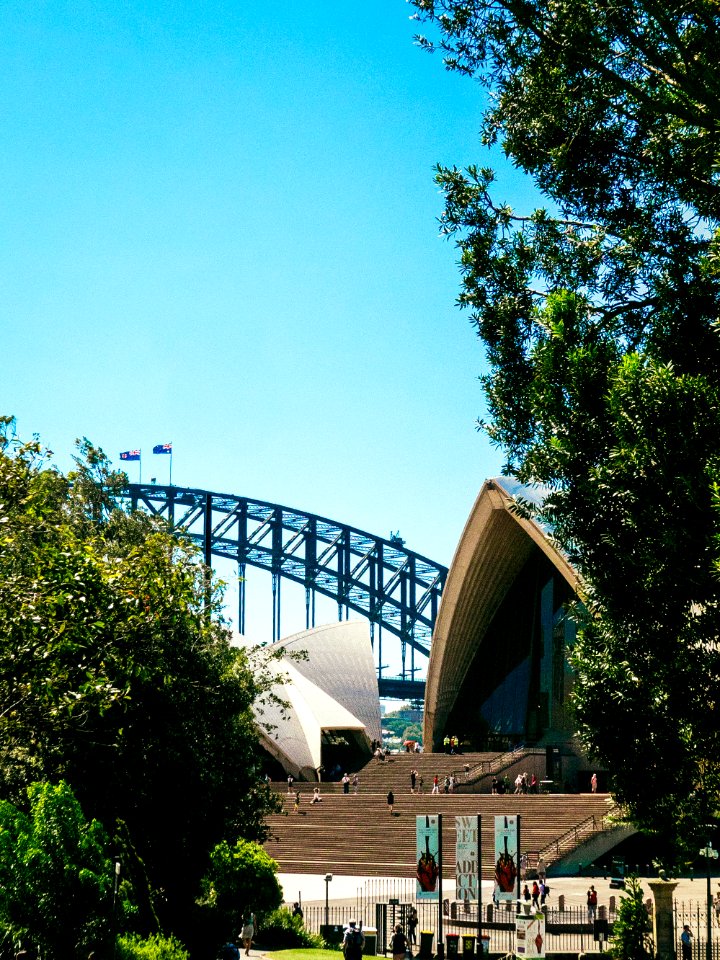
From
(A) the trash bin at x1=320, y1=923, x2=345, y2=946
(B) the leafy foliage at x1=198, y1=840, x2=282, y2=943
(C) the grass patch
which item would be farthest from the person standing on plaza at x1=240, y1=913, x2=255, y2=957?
(A) the trash bin at x1=320, y1=923, x2=345, y2=946

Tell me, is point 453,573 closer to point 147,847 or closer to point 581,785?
point 581,785

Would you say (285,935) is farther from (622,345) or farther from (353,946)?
(622,345)

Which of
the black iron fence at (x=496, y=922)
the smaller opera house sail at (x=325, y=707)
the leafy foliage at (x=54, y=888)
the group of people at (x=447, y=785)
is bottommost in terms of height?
the black iron fence at (x=496, y=922)

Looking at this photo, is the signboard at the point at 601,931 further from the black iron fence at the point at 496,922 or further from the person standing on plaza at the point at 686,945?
the person standing on plaza at the point at 686,945

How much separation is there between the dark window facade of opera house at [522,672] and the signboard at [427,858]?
956 inches

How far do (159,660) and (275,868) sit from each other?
8.54 m

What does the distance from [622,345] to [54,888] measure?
9.00 metres

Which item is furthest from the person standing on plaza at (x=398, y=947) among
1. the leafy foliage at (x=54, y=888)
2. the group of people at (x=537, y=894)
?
the group of people at (x=537, y=894)

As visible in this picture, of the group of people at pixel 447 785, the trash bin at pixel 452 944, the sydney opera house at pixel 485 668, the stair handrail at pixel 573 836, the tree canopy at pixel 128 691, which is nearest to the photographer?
the tree canopy at pixel 128 691

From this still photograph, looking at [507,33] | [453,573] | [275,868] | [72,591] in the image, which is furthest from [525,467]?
[453,573]

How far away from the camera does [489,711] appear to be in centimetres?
5094

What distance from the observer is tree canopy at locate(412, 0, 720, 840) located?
447 inches

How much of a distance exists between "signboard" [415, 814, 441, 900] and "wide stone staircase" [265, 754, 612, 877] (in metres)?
11.1

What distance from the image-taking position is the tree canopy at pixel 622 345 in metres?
11.4
